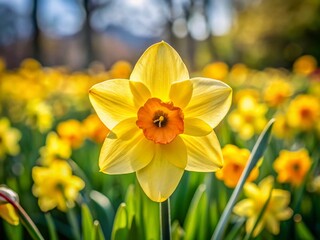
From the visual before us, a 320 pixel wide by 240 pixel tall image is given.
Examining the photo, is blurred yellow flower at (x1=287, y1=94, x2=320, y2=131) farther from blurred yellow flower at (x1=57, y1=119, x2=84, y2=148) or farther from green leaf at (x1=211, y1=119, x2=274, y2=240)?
green leaf at (x1=211, y1=119, x2=274, y2=240)

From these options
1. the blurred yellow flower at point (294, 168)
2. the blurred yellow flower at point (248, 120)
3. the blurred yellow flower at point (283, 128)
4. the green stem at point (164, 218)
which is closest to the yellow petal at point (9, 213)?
the green stem at point (164, 218)

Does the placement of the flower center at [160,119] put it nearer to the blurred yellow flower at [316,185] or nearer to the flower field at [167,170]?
the flower field at [167,170]

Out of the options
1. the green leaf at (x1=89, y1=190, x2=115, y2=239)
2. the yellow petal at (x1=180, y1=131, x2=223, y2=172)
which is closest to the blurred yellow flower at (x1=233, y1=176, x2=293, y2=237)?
the green leaf at (x1=89, y1=190, x2=115, y2=239)

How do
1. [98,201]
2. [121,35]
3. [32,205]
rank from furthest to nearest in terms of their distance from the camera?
[121,35] < [32,205] < [98,201]

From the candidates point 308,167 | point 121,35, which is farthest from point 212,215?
point 121,35

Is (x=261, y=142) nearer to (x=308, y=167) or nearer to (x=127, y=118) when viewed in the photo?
(x=127, y=118)

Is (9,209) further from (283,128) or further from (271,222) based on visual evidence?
(283,128)

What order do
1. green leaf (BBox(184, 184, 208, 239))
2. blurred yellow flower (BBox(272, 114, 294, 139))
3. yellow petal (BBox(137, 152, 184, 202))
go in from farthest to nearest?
blurred yellow flower (BBox(272, 114, 294, 139)), green leaf (BBox(184, 184, 208, 239)), yellow petal (BBox(137, 152, 184, 202))
